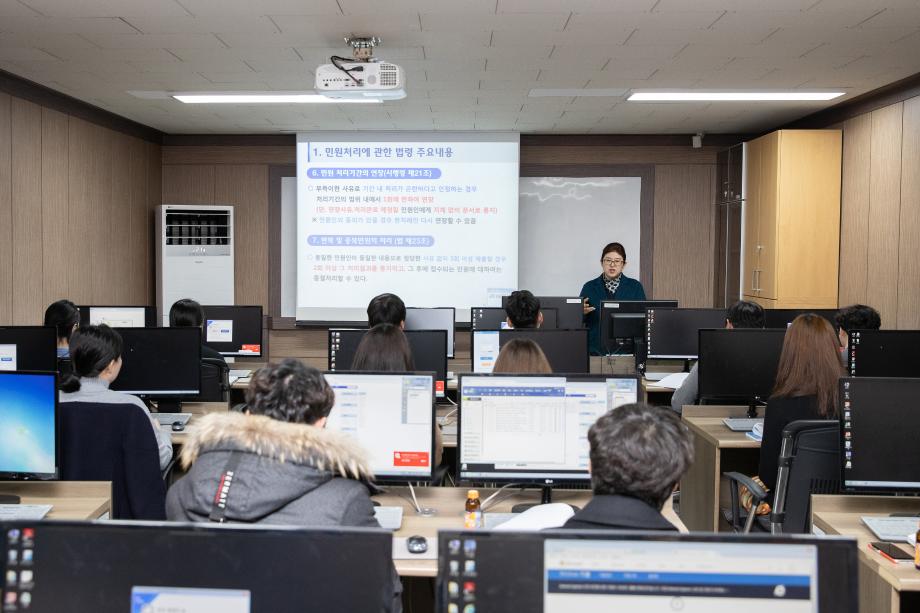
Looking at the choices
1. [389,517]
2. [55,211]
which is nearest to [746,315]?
[389,517]

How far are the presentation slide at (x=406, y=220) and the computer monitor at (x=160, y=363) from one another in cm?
437

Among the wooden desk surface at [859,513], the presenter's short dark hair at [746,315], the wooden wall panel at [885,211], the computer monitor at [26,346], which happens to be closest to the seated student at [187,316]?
the computer monitor at [26,346]

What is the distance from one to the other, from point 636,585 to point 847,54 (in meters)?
5.06

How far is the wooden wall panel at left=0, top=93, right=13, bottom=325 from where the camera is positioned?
228 inches

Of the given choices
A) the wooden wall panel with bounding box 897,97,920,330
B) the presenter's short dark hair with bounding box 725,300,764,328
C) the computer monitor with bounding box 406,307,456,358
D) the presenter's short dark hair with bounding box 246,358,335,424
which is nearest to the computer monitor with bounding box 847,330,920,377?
the presenter's short dark hair with bounding box 725,300,764,328

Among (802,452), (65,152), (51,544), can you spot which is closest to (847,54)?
(802,452)

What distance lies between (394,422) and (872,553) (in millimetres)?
1459

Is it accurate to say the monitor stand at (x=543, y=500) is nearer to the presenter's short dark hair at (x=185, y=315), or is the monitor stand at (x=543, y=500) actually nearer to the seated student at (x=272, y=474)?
the seated student at (x=272, y=474)

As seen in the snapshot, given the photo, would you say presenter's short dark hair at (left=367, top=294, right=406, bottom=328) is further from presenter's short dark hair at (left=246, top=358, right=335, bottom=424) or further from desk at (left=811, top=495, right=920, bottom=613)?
presenter's short dark hair at (left=246, top=358, right=335, bottom=424)

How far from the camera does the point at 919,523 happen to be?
8.07 feet

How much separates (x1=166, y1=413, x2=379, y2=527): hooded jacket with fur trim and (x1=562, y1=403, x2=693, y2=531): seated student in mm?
464

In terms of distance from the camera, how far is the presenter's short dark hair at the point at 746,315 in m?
4.61

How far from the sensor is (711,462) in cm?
384

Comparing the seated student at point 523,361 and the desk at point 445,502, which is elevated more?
the seated student at point 523,361
